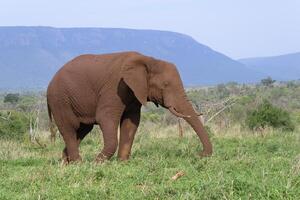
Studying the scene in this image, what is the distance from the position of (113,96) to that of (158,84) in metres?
0.91

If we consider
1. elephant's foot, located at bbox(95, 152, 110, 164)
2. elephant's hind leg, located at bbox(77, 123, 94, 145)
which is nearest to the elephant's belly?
elephant's hind leg, located at bbox(77, 123, 94, 145)

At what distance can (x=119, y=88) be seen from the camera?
34.8 ft

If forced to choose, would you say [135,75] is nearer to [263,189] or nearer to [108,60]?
[108,60]

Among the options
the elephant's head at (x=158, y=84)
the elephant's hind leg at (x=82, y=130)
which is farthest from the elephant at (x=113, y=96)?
the elephant's hind leg at (x=82, y=130)

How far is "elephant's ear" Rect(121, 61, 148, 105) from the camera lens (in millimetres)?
10480

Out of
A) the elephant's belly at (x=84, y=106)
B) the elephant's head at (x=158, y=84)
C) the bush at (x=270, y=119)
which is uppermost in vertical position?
the elephant's head at (x=158, y=84)

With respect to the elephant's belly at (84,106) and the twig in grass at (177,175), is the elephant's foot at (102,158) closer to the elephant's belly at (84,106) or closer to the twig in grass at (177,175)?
the elephant's belly at (84,106)

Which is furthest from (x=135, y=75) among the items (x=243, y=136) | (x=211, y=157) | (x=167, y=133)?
(x=167, y=133)

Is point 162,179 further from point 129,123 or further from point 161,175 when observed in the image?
point 129,123

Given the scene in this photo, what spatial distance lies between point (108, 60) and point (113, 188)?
13.9 feet

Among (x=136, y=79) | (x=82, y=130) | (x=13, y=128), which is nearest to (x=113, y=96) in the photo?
(x=136, y=79)

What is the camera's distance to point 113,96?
1051 cm

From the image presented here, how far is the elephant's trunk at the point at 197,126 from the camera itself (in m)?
10.1

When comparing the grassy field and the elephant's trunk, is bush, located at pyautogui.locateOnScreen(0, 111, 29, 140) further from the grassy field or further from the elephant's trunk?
the elephant's trunk
